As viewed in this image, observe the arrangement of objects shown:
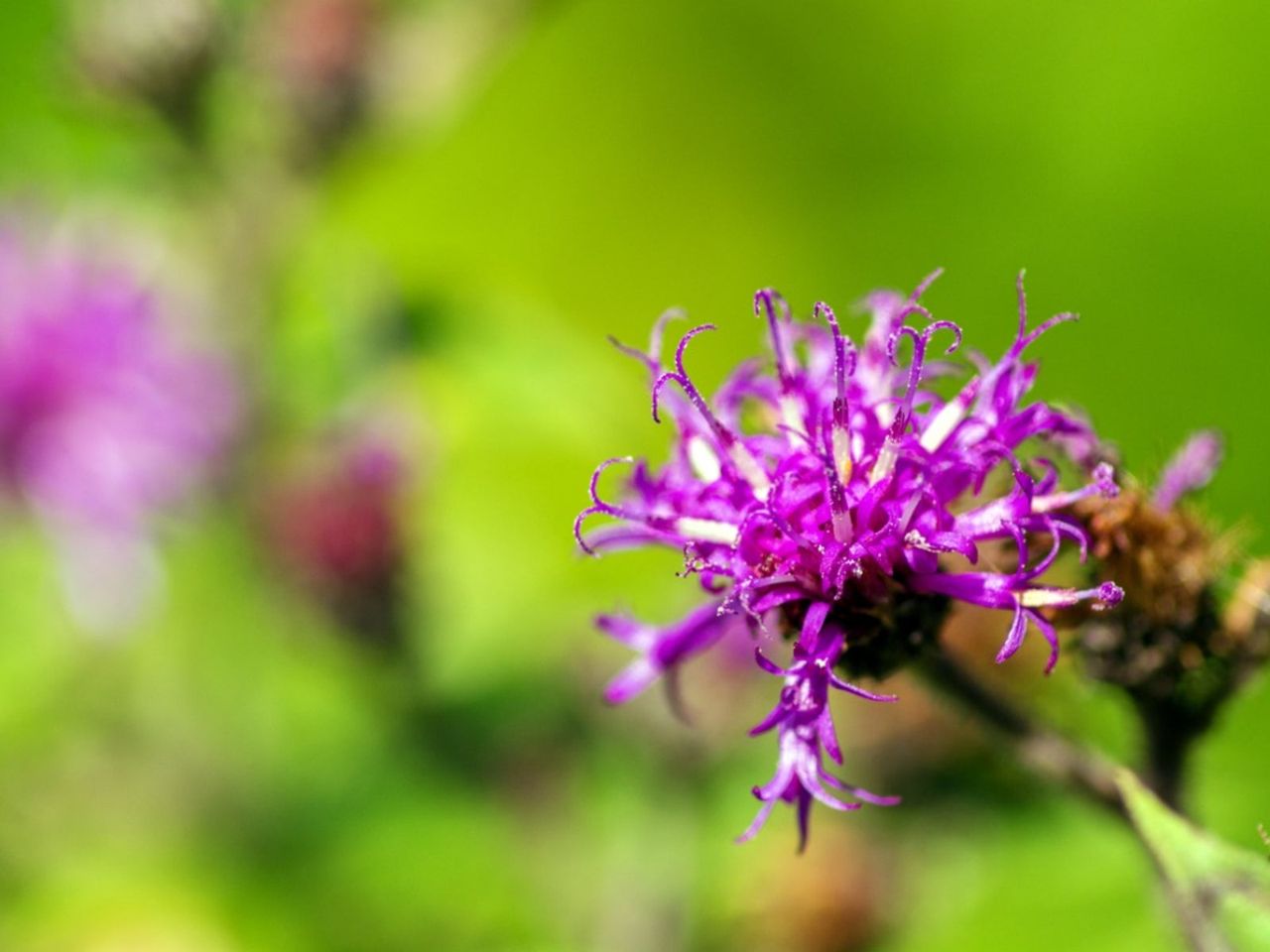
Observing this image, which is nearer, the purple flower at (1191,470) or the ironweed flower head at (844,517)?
the ironweed flower head at (844,517)

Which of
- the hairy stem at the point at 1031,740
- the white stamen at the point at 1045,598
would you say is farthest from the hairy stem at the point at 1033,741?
the white stamen at the point at 1045,598

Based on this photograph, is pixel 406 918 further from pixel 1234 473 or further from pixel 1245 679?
pixel 1234 473

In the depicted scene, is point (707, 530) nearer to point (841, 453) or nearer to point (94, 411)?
point (841, 453)

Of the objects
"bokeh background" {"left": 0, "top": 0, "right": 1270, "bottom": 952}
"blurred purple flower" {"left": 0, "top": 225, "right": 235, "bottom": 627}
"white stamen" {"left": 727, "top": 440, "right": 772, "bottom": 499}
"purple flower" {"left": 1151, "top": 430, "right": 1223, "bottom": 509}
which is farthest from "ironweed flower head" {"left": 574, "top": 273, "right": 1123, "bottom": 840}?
"blurred purple flower" {"left": 0, "top": 225, "right": 235, "bottom": 627}

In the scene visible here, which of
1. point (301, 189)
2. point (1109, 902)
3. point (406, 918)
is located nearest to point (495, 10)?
point (301, 189)

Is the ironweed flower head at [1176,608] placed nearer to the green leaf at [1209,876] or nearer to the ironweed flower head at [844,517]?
the ironweed flower head at [844,517]

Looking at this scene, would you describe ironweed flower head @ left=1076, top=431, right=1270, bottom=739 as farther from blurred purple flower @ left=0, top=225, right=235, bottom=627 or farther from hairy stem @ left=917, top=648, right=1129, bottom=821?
blurred purple flower @ left=0, top=225, right=235, bottom=627

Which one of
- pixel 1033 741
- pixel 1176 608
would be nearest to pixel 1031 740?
pixel 1033 741
